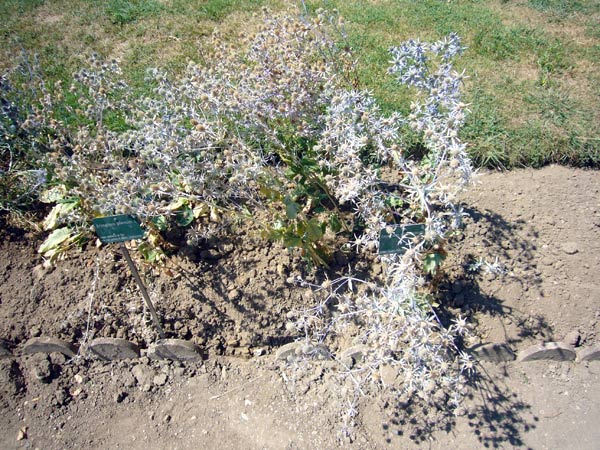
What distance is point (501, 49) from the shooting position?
16.4 feet

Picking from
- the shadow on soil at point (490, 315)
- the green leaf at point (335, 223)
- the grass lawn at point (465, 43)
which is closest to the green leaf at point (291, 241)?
the green leaf at point (335, 223)

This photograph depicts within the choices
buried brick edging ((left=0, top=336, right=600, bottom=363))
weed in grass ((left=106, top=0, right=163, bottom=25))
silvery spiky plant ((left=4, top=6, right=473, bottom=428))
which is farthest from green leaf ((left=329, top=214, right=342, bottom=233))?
weed in grass ((left=106, top=0, right=163, bottom=25))

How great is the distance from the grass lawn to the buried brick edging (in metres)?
1.56

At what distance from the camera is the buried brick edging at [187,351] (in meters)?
2.85

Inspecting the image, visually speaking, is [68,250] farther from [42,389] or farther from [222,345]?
[222,345]

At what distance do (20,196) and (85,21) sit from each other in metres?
3.44

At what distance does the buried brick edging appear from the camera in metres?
2.85

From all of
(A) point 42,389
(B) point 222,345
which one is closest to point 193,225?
(B) point 222,345

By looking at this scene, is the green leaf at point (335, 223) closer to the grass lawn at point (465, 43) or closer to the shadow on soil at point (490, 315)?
the shadow on soil at point (490, 315)

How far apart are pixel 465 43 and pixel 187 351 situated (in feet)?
14.4

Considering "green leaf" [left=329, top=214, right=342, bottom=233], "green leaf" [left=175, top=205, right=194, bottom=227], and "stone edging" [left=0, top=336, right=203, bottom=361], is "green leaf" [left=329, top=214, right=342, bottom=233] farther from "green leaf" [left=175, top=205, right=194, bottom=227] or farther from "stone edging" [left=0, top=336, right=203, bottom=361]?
"stone edging" [left=0, top=336, right=203, bottom=361]

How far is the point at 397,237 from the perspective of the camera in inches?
90.8

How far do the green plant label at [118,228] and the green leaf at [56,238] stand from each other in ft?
3.73

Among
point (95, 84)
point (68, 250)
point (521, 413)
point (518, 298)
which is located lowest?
point (521, 413)
